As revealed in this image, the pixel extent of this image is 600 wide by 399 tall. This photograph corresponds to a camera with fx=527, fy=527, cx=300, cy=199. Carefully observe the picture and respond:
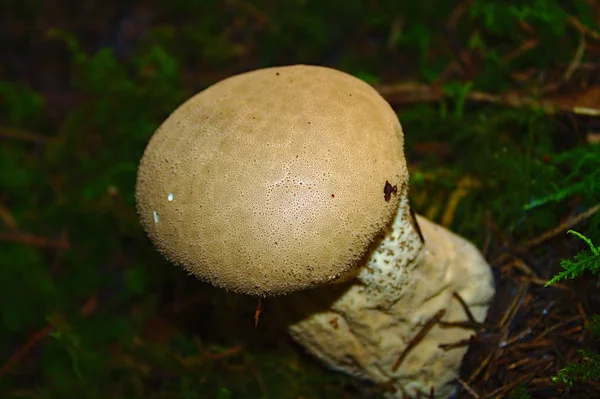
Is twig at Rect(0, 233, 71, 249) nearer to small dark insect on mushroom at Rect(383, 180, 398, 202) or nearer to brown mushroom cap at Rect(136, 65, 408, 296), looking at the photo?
brown mushroom cap at Rect(136, 65, 408, 296)

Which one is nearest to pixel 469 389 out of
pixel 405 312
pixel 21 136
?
pixel 405 312

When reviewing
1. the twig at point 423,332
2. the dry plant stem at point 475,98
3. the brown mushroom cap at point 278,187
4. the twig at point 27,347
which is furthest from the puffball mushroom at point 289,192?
the twig at point 27,347

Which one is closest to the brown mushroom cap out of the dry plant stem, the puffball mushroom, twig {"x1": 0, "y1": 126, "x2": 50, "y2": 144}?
the puffball mushroom

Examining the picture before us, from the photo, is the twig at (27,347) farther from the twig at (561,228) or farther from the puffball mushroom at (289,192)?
the twig at (561,228)

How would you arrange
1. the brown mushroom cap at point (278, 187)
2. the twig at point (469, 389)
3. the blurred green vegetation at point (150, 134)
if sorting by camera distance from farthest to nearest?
the blurred green vegetation at point (150, 134) → the twig at point (469, 389) → the brown mushroom cap at point (278, 187)

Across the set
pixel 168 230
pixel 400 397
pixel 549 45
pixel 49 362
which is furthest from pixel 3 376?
pixel 549 45

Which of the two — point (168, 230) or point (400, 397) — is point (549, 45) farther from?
point (168, 230)

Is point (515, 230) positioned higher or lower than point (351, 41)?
lower

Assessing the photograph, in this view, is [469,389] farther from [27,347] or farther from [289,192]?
[27,347]
